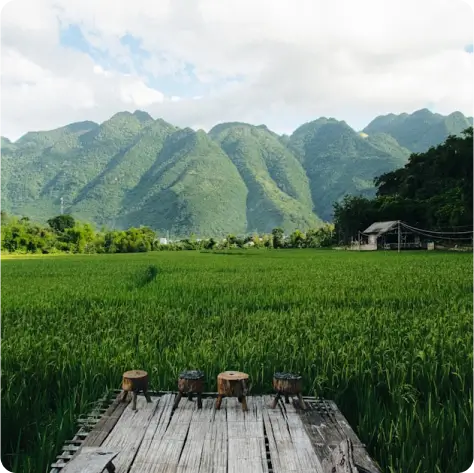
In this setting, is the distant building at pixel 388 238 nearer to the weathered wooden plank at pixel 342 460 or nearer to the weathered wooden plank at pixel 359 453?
the weathered wooden plank at pixel 359 453

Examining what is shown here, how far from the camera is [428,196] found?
55.2 meters

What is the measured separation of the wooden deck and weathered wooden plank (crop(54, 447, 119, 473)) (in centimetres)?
16

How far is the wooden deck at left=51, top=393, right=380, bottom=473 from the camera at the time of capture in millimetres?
2436

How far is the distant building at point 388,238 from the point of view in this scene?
167 ft

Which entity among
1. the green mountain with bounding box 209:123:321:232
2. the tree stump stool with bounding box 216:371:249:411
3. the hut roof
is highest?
the green mountain with bounding box 209:123:321:232

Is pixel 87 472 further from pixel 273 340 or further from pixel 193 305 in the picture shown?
pixel 193 305

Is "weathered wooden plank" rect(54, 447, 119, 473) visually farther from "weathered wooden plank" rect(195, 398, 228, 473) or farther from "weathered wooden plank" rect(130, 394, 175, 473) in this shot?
"weathered wooden plank" rect(195, 398, 228, 473)

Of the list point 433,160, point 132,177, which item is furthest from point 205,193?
point 433,160

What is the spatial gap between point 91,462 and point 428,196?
58.0 m

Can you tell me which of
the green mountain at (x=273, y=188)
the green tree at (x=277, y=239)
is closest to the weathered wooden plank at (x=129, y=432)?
the green tree at (x=277, y=239)

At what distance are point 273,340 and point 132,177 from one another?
591 ft

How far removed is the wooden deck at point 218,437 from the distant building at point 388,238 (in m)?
50.3

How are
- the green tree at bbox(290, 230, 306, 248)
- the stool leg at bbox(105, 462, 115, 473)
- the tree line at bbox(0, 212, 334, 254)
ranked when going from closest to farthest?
the stool leg at bbox(105, 462, 115, 473) → the tree line at bbox(0, 212, 334, 254) → the green tree at bbox(290, 230, 306, 248)

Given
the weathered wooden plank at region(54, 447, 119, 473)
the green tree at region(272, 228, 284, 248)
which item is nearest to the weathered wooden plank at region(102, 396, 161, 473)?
the weathered wooden plank at region(54, 447, 119, 473)
